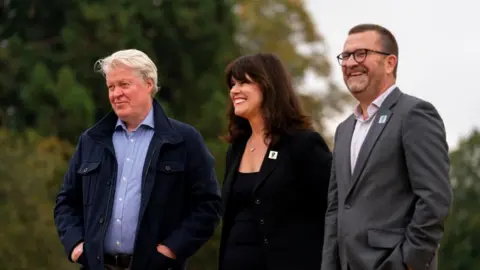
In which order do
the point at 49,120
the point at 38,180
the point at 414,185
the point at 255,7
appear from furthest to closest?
the point at 255,7 < the point at 49,120 < the point at 38,180 < the point at 414,185

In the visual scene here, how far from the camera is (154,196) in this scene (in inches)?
277

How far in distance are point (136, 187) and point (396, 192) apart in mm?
1677

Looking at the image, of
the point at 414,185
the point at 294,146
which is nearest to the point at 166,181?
the point at 294,146

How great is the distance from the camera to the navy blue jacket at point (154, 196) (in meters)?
7.02

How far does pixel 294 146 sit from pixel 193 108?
31739 millimetres

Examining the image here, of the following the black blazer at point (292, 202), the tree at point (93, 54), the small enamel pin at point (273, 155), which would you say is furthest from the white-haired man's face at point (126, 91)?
the tree at point (93, 54)

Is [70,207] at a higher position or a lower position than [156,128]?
lower

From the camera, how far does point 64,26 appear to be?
38469 mm

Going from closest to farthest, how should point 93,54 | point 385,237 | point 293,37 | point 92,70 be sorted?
point 385,237, point 92,70, point 93,54, point 293,37

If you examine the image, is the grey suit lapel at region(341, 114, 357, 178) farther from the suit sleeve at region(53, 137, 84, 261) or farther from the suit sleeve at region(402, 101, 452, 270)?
the suit sleeve at region(53, 137, 84, 261)

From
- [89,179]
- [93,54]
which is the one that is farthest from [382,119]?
[93,54]

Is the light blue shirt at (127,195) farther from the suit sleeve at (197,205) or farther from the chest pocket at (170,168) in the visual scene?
the suit sleeve at (197,205)

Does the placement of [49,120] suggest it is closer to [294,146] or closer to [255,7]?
[255,7]

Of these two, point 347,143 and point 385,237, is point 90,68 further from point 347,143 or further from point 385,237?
point 385,237
